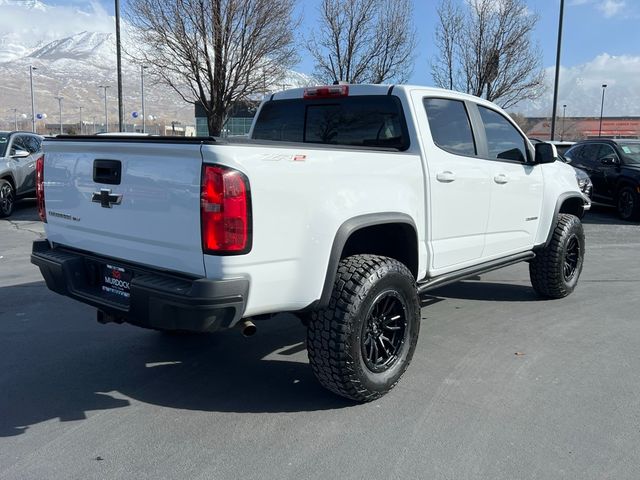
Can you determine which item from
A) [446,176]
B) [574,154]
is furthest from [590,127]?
[446,176]

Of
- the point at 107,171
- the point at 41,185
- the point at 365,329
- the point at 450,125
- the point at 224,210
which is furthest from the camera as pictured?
the point at 450,125

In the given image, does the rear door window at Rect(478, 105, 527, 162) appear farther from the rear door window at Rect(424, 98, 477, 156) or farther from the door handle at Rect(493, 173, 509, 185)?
the rear door window at Rect(424, 98, 477, 156)

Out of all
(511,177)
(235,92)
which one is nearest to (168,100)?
(235,92)

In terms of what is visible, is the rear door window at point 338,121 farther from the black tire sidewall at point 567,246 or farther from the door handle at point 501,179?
the black tire sidewall at point 567,246

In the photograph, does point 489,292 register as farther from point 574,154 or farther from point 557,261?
point 574,154

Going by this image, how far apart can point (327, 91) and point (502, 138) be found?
1716mm

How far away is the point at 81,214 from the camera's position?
12.2 feet

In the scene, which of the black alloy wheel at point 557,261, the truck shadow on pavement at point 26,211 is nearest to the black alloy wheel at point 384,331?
the black alloy wheel at point 557,261

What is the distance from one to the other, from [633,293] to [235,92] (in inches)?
408

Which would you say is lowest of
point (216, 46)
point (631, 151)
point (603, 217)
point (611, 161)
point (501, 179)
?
point (603, 217)

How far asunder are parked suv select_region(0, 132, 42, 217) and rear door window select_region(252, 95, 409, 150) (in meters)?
8.39

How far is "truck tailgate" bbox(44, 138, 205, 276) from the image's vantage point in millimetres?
3051

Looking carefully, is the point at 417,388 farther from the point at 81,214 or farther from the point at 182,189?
the point at 81,214

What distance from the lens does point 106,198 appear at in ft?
11.5
